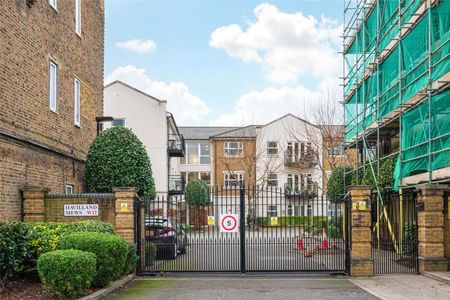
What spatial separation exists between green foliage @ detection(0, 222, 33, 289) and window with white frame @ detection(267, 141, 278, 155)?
35.6 meters

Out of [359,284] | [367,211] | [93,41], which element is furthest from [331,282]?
[93,41]

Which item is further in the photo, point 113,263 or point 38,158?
point 38,158

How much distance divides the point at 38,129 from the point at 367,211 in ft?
28.2

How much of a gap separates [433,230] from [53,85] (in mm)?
10871

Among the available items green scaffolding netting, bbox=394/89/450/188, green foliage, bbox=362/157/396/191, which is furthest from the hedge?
green foliage, bbox=362/157/396/191

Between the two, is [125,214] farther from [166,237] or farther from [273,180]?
[273,180]

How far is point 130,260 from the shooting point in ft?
43.4

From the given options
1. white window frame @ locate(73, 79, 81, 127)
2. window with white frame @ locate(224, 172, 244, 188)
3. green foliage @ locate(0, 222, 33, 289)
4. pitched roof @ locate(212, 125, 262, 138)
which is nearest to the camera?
green foliage @ locate(0, 222, 33, 289)

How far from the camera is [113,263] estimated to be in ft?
36.9

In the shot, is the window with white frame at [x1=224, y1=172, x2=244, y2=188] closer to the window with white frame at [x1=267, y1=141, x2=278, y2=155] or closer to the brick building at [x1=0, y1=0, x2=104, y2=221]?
the window with white frame at [x1=267, y1=141, x2=278, y2=155]

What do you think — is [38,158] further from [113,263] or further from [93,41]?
[93,41]

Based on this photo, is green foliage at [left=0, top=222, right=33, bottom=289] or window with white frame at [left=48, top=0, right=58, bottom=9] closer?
green foliage at [left=0, top=222, right=33, bottom=289]

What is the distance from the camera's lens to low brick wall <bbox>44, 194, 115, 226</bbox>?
13.8 meters

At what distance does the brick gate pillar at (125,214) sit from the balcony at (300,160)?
28.1 metres
